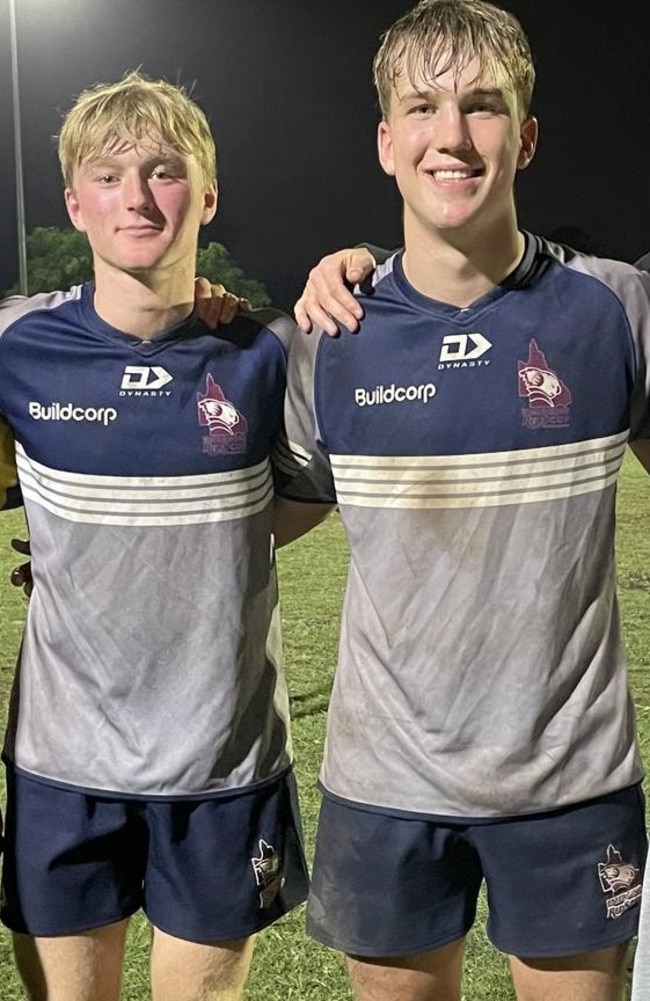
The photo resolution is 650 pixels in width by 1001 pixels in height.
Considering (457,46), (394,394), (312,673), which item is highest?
(457,46)

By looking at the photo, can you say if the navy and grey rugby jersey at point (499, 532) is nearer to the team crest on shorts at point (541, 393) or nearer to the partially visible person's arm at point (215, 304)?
the team crest on shorts at point (541, 393)

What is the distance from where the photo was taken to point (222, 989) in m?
1.63

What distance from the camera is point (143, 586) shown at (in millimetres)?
1578

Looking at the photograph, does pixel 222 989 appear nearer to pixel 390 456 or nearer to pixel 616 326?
pixel 390 456

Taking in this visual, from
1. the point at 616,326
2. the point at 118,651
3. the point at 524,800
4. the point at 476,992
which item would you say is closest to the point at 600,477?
the point at 616,326

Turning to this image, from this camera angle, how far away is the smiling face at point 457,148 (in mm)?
1402

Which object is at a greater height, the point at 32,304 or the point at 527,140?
the point at 527,140

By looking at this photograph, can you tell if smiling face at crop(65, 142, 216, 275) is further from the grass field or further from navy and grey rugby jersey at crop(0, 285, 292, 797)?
the grass field

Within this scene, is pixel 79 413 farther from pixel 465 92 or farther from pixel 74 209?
pixel 465 92

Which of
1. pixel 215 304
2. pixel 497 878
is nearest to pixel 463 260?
pixel 215 304

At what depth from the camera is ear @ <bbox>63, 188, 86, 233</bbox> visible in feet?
5.26

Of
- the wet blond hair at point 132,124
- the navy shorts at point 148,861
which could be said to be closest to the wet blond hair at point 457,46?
the wet blond hair at point 132,124

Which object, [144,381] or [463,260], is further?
[144,381]

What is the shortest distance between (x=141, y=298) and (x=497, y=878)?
835mm
